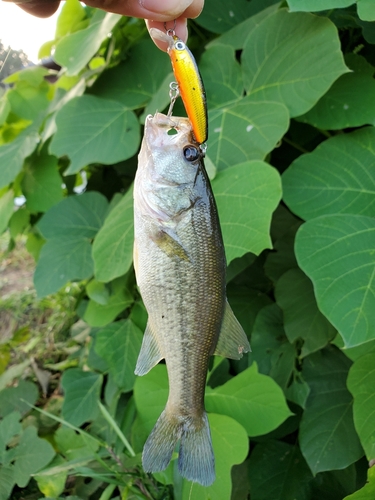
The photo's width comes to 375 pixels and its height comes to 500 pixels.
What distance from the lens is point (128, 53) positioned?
1.43 meters

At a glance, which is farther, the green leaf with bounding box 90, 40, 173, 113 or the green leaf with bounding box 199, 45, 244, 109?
the green leaf with bounding box 90, 40, 173, 113

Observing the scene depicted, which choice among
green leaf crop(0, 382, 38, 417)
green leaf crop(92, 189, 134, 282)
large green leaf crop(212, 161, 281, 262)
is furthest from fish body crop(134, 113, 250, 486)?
green leaf crop(0, 382, 38, 417)

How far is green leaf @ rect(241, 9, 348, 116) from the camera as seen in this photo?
1.08m

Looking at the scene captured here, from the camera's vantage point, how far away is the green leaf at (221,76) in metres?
1.24

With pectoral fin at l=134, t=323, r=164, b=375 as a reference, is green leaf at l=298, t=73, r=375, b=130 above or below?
above

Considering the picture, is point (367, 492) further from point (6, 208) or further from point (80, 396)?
point (6, 208)

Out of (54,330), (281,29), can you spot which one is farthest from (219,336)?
(54,330)

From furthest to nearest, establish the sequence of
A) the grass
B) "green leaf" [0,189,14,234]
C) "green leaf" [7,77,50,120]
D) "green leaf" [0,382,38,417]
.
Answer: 1. the grass
2. "green leaf" [0,382,38,417]
3. "green leaf" [7,77,50,120]
4. "green leaf" [0,189,14,234]

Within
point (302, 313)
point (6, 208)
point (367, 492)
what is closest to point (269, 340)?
point (302, 313)

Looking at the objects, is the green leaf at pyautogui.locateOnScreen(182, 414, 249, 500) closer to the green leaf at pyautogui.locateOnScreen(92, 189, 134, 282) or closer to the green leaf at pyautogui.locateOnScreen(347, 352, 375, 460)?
the green leaf at pyautogui.locateOnScreen(347, 352, 375, 460)

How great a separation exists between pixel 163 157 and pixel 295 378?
874 mm

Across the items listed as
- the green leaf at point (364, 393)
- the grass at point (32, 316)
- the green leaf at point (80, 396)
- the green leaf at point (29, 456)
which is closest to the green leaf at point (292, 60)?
the green leaf at point (364, 393)

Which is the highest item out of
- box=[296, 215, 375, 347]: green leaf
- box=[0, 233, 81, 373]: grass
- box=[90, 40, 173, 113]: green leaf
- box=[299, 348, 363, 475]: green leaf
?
box=[90, 40, 173, 113]: green leaf

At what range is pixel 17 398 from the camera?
6.41 feet
